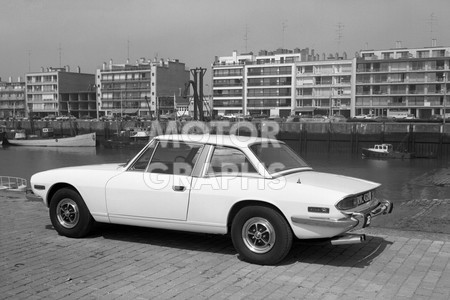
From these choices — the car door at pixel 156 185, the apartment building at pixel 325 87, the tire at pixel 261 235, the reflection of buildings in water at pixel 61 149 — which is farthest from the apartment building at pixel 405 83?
the tire at pixel 261 235

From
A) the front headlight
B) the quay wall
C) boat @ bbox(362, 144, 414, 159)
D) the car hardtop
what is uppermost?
the car hardtop

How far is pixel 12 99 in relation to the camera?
143000 millimetres

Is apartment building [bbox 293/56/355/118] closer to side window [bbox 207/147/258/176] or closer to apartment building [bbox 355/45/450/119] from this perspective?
apartment building [bbox 355/45/450/119]

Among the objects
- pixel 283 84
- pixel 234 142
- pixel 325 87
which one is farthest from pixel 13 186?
pixel 283 84

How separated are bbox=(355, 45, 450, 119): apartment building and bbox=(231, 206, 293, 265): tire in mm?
86839

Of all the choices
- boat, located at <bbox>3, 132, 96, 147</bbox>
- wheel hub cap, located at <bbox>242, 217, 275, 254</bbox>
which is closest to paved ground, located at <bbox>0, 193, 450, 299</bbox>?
wheel hub cap, located at <bbox>242, 217, 275, 254</bbox>

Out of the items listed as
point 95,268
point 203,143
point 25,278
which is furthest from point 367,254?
point 25,278

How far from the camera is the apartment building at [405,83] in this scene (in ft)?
290

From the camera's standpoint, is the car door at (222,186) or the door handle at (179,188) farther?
the door handle at (179,188)

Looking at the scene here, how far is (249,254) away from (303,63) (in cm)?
9911

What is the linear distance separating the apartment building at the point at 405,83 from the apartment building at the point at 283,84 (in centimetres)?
349

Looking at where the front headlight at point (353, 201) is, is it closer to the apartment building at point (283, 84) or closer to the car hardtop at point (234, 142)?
the car hardtop at point (234, 142)

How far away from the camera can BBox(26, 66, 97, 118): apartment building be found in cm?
13188

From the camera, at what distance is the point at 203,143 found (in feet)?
20.1
